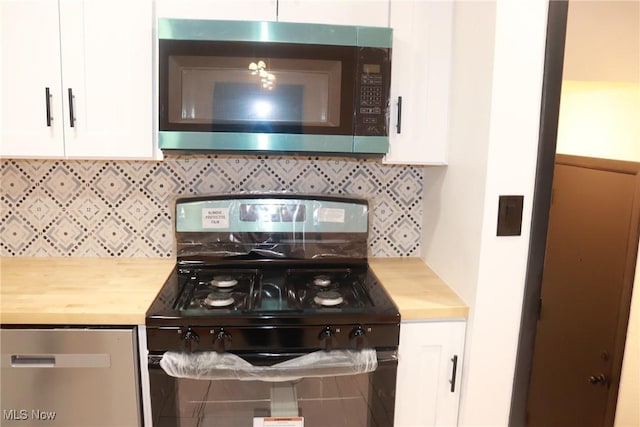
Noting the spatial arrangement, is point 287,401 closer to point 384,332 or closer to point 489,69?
point 384,332

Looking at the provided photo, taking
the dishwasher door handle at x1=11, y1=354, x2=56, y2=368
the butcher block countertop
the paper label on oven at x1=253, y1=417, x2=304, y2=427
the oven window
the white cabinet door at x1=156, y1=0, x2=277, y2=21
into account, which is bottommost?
the paper label on oven at x1=253, y1=417, x2=304, y2=427

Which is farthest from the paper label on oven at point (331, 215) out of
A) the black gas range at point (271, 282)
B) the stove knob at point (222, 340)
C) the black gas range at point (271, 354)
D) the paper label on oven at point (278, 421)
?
the paper label on oven at point (278, 421)

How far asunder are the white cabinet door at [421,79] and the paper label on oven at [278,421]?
96 cm

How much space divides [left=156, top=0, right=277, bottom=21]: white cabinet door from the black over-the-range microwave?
9cm

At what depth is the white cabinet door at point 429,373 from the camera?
1547mm

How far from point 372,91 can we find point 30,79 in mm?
1166

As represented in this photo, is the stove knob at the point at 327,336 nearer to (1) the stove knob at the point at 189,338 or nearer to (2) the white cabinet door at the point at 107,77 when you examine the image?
(1) the stove knob at the point at 189,338

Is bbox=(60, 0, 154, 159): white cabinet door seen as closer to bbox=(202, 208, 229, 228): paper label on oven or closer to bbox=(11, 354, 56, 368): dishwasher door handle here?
bbox=(202, 208, 229, 228): paper label on oven

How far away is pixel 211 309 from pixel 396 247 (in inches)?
36.5

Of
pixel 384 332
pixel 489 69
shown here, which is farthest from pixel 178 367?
pixel 489 69

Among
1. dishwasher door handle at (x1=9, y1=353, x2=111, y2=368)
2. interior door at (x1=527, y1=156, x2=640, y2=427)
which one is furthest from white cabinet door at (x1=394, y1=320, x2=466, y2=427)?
dishwasher door handle at (x1=9, y1=353, x2=111, y2=368)

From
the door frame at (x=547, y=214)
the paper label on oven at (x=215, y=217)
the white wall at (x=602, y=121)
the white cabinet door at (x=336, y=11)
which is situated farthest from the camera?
the paper label on oven at (x=215, y=217)

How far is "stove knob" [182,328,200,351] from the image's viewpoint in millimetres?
1418

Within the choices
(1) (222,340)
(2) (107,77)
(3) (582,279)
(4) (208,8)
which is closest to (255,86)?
(4) (208,8)
